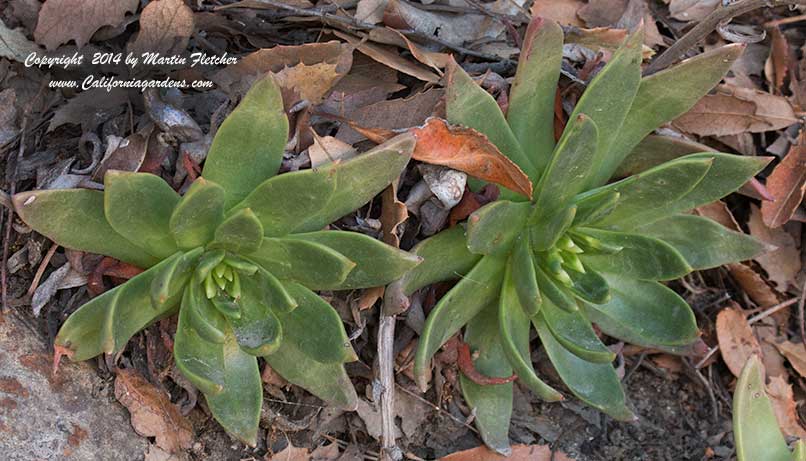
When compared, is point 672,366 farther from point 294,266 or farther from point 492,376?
point 294,266

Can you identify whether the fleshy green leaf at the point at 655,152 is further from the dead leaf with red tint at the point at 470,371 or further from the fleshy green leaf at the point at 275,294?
the fleshy green leaf at the point at 275,294

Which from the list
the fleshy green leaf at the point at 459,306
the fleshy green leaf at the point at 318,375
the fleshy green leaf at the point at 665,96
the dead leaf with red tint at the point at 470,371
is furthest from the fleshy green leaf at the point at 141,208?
the fleshy green leaf at the point at 665,96

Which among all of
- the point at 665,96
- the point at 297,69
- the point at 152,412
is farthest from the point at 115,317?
the point at 665,96

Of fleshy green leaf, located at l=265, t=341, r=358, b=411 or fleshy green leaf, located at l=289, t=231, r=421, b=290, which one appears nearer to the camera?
fleshy green leaf, located at l=289, t=231, r=421, b=290

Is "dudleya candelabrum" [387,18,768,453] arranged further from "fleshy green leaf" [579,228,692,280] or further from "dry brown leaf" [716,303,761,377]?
"dry brown leaf" [716,303,761,377]

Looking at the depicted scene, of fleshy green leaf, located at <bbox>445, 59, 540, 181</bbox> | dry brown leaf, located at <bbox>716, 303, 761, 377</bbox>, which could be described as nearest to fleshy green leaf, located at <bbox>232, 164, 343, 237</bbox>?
fleshy green leaf, located at <bbox>445, 59, 540, 181</bbox>
